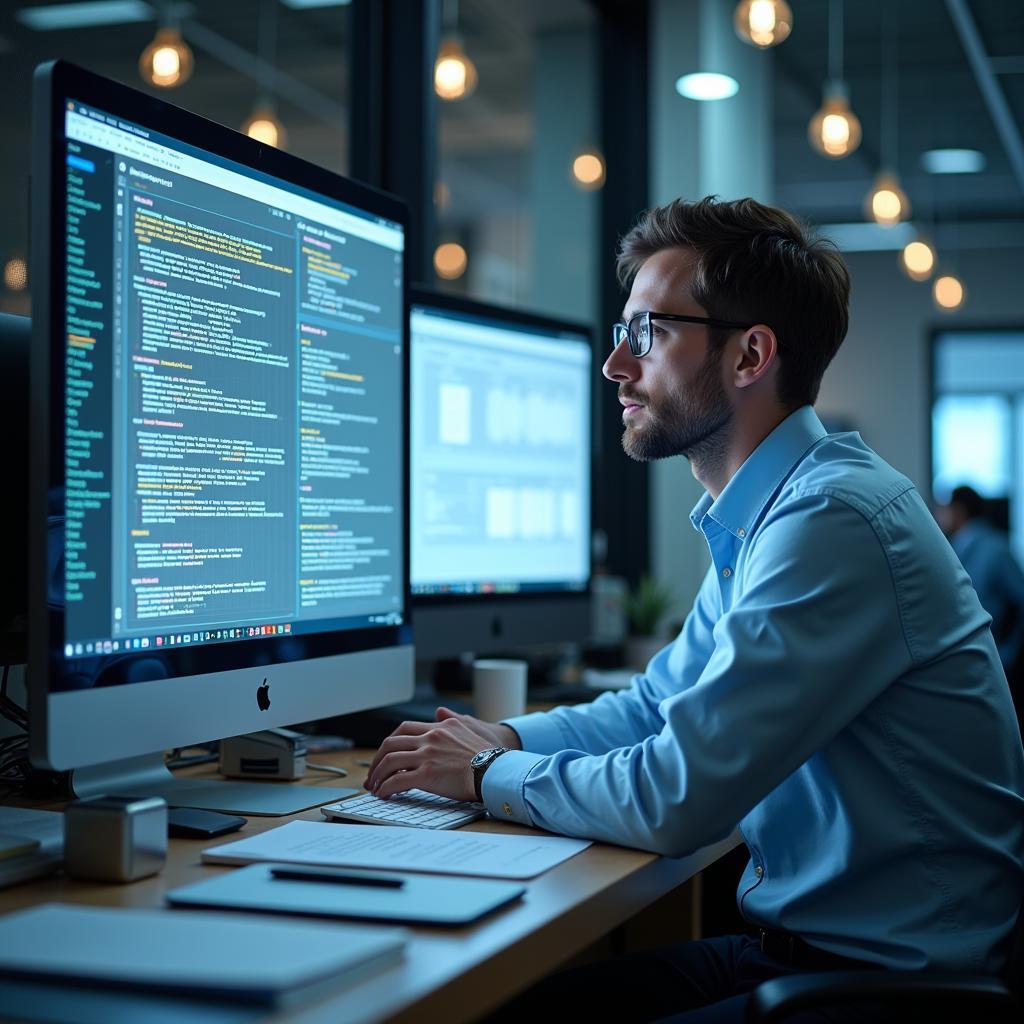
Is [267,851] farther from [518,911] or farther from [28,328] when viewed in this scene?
[28,328]

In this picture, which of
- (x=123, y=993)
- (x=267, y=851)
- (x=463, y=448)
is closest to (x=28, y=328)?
(x=267, y=851)

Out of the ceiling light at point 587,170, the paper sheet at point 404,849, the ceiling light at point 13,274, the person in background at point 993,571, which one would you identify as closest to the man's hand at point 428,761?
the paper sheet at point 404,849

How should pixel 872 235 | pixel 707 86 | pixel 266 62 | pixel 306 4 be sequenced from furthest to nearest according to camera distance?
pixel 872 235 < pixel 266 62 < pixel 306 4 < pixel 707 86

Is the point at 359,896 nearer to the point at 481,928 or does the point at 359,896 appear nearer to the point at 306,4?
the point at 481,928

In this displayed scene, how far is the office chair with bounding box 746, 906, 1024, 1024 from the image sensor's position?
92 cm

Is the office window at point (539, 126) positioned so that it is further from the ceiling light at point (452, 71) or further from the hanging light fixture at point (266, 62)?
the hanging light fixture at point (266, 62)

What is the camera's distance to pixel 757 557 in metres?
1.21

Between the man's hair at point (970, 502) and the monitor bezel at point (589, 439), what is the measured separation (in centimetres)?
452

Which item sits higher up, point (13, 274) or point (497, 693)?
point (13, 274)

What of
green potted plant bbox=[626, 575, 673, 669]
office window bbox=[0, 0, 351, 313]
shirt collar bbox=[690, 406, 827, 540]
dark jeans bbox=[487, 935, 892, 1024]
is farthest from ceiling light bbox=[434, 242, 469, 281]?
dark jeans bbox=[487, 935, 892, 1024]

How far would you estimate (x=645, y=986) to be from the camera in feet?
4.25

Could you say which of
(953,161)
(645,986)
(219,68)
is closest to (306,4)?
(219,68)

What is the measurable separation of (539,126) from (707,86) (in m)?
1.56

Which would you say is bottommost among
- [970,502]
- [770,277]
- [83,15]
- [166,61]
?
[970,502]
